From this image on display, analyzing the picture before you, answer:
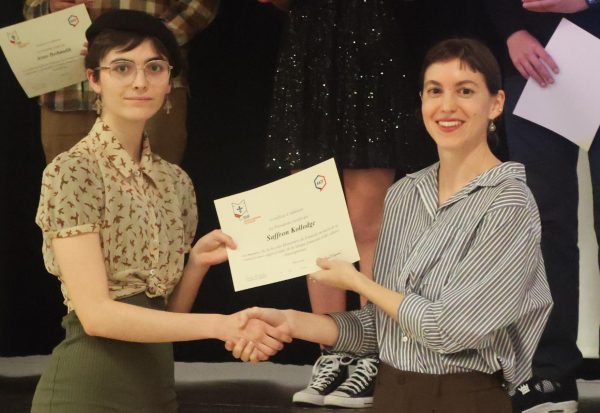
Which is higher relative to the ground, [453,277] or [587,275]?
[453,277]

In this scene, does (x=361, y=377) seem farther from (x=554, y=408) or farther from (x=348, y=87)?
(x=348, y=87)

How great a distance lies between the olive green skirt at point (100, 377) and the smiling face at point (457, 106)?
2.33 feet

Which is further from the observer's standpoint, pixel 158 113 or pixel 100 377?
pixel 158 113

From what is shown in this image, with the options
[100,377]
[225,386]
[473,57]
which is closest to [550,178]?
[473,57]

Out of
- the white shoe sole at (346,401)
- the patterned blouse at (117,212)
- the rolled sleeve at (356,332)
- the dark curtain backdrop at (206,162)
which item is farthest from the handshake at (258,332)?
the dark curtain backdrop at (206,162)

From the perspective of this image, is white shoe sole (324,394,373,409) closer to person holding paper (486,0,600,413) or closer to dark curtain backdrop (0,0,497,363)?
person holding paper (486,0,600,413)

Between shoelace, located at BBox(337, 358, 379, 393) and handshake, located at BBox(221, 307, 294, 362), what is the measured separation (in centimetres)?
86

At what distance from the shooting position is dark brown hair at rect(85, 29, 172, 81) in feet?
7.16

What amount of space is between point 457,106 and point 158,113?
1.45m

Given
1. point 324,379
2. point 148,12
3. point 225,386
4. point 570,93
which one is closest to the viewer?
point 570,93

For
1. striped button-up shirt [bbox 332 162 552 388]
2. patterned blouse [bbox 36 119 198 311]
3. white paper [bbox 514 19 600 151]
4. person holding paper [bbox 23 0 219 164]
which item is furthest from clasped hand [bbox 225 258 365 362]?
person holding paper [bbox 23 0 219 164]

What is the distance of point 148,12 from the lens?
10.5 feet

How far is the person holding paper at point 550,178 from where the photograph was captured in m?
2.86

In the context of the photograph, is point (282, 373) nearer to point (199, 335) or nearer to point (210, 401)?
point (210, 401)
